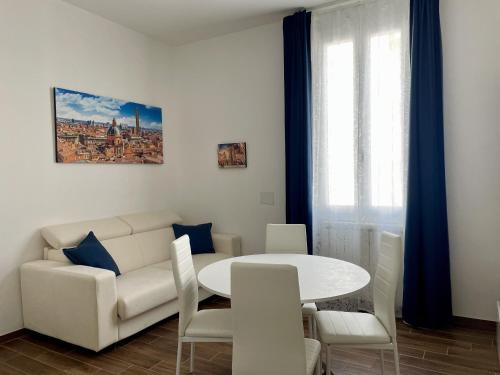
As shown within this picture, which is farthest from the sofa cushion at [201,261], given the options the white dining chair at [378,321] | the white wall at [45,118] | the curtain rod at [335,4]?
the curtain rod at [335,4]

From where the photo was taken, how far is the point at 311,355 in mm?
1951

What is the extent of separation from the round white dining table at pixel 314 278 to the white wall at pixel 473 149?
139cm

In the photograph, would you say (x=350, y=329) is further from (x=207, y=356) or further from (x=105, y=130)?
(x=105, y=130)

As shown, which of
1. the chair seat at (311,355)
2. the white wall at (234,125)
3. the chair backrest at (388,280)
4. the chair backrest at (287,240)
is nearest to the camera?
the chair seat at (311,355)

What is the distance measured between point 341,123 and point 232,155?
1.40 meters

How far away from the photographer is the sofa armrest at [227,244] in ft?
14.3

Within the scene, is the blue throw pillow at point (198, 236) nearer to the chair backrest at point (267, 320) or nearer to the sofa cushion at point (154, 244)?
the sofa cushion at point (154, 244)

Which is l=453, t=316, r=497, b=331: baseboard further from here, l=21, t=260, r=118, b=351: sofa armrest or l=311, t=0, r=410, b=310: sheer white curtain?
l=21, t=260, r=118, b=351: sofa armrest

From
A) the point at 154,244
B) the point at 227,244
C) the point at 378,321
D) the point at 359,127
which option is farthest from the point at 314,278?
the point at 154,244

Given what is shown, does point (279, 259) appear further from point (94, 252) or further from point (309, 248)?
point (94, 252)

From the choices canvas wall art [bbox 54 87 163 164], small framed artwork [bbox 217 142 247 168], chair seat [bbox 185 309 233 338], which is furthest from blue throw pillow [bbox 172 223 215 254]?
chair seat [bbox 185 309 233 338]

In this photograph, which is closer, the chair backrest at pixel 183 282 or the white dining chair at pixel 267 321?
the white dining chair at pixel 267 321

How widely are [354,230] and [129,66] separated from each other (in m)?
3.09

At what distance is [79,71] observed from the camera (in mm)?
3764
